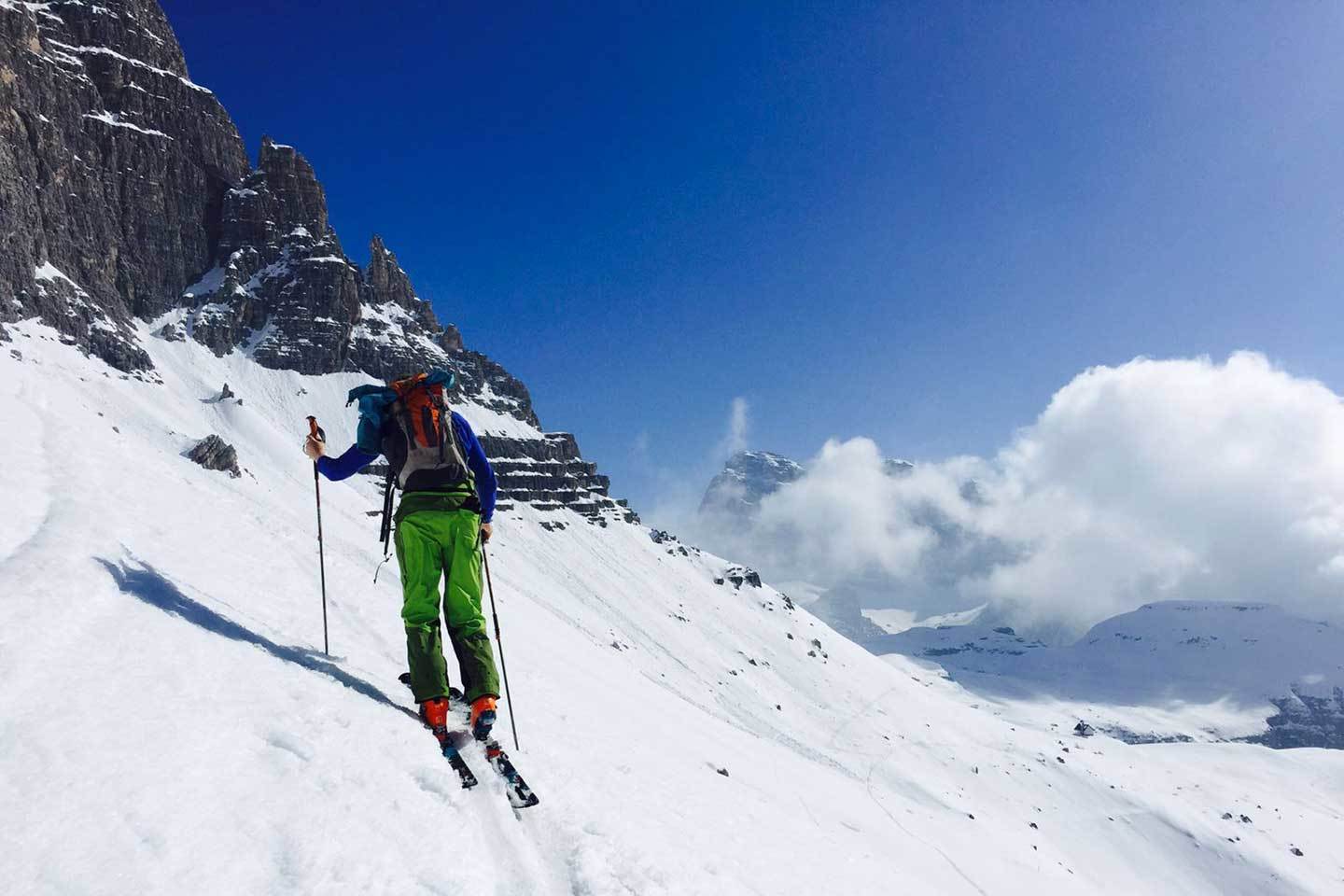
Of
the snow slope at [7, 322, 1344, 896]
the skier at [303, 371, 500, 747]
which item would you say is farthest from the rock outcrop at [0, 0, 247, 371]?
the skier at [303, 371, 500, 747]

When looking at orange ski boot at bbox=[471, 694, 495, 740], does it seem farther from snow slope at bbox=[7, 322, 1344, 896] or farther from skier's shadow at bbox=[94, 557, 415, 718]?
skier's shadow at bbox=[94, 557, 415, 718]

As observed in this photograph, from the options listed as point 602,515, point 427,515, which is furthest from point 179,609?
point 602,515

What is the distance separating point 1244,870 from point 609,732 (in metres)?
114

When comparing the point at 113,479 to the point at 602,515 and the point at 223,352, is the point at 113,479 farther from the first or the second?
the point at 223,352

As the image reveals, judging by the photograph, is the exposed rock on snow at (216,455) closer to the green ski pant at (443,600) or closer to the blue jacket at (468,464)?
the blue jacket at (468,464)

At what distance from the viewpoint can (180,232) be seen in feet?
476

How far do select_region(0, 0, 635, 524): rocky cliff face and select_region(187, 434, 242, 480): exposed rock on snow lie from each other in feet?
163

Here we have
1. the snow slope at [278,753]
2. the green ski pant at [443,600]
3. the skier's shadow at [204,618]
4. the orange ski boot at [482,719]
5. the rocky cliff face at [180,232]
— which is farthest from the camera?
the rocky cliff face at [180,232]

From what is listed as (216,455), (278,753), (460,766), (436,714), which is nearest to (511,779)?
(460,766)

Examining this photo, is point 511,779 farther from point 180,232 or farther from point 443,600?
point 180,232

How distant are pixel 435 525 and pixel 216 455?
58999mm

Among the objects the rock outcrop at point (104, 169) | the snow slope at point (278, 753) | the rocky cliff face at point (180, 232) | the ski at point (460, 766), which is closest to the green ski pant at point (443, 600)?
the snow slope at point (278, 753)

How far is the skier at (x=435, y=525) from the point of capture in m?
6.08

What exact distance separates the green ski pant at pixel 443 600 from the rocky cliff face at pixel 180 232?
109192 mm
